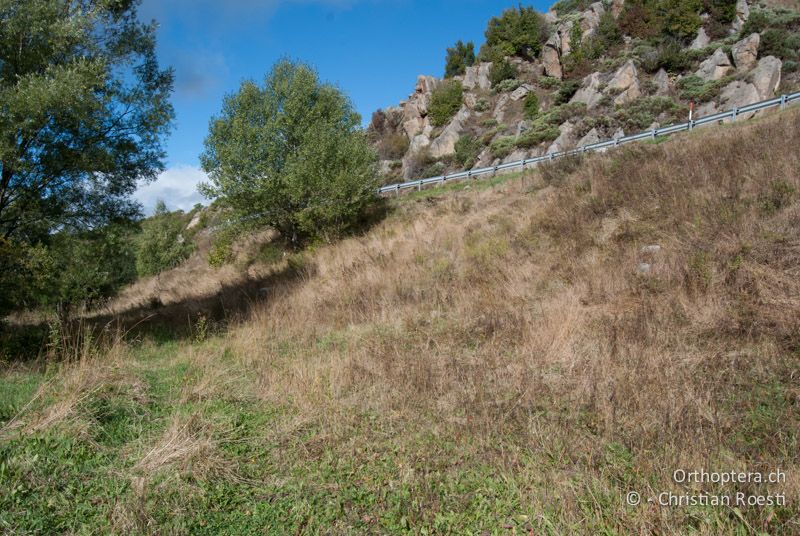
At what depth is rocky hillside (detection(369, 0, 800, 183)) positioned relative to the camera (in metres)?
25.6

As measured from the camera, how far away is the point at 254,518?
299 cm

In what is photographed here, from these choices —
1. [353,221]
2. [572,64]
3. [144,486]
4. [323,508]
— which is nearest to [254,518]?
[323,508]

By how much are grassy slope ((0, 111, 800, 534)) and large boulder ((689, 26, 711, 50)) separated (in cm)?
3095

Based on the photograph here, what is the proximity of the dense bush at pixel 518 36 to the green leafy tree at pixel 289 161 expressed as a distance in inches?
1386

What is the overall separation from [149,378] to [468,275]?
20.1ft

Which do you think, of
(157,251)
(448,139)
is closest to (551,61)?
(448,139)

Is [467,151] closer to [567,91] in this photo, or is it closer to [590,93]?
[567,91]

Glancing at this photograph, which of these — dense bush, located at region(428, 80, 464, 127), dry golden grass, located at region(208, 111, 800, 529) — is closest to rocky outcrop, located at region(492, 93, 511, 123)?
dense bush, located at region(428, 80, 464, 127)

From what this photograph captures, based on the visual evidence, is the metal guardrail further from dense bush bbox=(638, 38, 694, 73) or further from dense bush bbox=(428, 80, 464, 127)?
dense bush bbox=(428, 80, 464, 127)

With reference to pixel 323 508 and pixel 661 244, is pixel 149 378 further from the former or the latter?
pixel 661 244

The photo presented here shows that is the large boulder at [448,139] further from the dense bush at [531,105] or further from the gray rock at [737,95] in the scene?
the gray rock at [737,95]

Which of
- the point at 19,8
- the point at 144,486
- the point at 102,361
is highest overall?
the point at 19,8

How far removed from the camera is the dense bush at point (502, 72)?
44.1 m

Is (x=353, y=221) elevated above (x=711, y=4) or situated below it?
below
